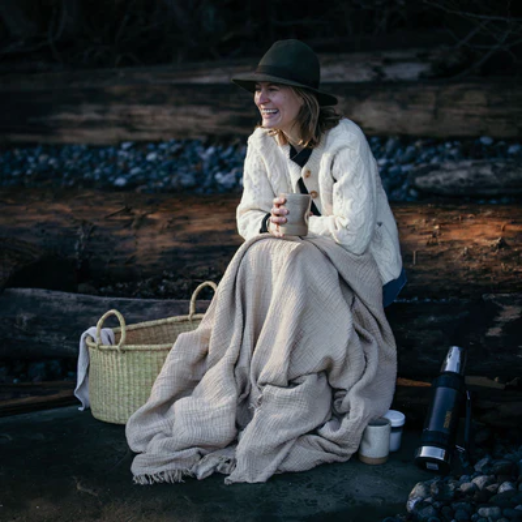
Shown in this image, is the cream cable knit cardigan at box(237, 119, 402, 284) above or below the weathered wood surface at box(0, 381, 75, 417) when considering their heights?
above

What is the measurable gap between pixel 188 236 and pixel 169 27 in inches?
247

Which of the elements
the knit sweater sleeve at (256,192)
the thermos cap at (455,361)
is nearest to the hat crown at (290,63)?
the knit sweater sleeve at (256,192)

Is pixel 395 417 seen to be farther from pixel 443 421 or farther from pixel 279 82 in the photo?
pixel 279 82

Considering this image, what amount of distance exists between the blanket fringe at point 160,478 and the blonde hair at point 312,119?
1.74 m

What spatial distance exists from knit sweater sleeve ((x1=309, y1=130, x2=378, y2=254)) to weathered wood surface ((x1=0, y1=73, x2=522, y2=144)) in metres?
3.89

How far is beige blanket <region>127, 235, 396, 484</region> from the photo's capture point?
3734 millimetres

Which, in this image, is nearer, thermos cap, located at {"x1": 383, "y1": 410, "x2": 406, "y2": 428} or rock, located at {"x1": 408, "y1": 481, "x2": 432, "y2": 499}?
rock, located at {"x1": 408, "y1": 481, "x2": 432, "y2": 499}

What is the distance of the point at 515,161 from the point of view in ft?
22.0

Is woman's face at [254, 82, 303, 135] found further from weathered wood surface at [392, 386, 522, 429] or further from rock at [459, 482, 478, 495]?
rock at [459, 482, 478, 495]

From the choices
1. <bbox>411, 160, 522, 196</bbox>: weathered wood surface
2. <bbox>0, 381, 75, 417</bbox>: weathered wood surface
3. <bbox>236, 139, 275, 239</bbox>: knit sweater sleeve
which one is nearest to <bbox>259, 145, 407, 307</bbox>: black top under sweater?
<bbox>236, 139, 275, 239</bbox>: knit sweater sleeve

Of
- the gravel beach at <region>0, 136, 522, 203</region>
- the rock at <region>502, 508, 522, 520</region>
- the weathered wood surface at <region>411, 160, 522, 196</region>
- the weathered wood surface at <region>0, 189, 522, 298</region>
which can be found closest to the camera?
the rock at <region>502, 508, 522, 520</region>

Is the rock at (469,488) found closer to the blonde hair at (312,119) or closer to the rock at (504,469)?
the rock at (504,469)

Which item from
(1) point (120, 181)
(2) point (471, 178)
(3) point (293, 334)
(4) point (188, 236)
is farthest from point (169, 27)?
(3) point (293, 334)

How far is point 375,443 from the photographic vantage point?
3.79m
